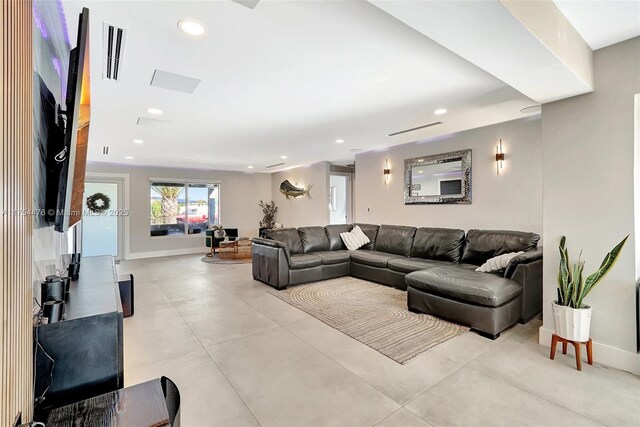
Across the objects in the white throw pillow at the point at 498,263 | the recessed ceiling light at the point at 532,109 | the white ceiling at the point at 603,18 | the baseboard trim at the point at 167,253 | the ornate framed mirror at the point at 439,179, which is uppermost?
the white ceiling at the point at 603,18

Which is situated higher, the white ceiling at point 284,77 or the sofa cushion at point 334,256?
the white ceiling at point 284,77

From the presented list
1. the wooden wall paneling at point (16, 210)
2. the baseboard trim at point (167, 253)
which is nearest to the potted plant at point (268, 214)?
the baseboard trim at point (167, 253)

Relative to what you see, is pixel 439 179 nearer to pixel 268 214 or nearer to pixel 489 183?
pixel 489 183

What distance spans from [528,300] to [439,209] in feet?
7.25

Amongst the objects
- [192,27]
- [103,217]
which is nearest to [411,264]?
[192,27]

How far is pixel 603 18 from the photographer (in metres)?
1.93

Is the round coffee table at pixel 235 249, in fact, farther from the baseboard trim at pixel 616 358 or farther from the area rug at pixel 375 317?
the baseboard trim at pixel 616 358

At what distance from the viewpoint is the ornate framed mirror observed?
472cm

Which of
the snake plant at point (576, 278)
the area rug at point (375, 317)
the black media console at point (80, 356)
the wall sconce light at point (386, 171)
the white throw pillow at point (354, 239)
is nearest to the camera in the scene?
the black media console at point (80, 356)

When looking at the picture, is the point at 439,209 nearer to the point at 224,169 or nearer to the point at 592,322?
the point at 592,322

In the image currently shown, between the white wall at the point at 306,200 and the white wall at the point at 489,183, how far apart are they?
2.13 m

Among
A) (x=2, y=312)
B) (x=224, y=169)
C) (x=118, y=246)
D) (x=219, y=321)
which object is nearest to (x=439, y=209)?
(x=219, y=321)

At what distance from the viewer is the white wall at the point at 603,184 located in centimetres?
220

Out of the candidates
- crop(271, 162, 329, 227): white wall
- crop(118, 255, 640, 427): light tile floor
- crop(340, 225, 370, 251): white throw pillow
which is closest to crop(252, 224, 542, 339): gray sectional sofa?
crop(340, 225, 370, 251): white throw pillow
